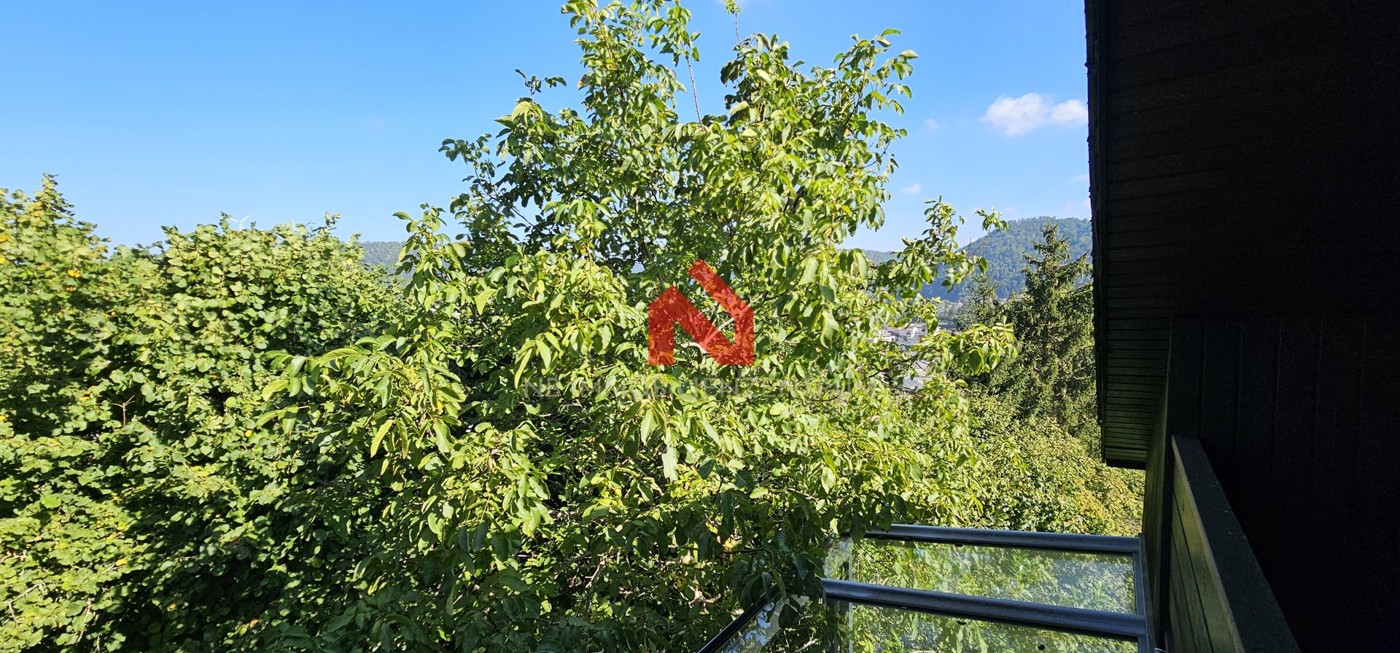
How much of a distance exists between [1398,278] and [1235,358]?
538mm

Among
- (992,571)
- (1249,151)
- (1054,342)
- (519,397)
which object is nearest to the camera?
(1249,151)

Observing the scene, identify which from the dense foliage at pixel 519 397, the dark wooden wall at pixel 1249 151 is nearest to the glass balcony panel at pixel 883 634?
the dense foliage at pixel 519 397

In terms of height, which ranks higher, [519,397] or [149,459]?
[519,397]

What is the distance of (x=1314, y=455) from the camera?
1.88 meters

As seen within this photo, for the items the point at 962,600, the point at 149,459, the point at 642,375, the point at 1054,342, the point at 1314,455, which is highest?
the point at 642,375

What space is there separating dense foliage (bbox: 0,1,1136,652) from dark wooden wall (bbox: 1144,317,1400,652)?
1.16 m

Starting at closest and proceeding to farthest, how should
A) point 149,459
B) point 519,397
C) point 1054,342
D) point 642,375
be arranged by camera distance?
point 642,375
point 519,397
point 149,459
point 1054,342

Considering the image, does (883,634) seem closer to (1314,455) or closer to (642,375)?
(642,375)

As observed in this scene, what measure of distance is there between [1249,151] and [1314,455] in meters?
1.30

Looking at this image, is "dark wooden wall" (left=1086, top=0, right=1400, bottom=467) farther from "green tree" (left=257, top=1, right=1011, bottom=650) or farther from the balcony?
the balcony

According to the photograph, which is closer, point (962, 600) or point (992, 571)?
point (962, 600)

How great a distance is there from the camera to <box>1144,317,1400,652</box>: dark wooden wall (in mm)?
1771

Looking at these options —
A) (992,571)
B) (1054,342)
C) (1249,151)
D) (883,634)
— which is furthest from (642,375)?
(1054,342)

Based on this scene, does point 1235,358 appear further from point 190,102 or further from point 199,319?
point 190,102
